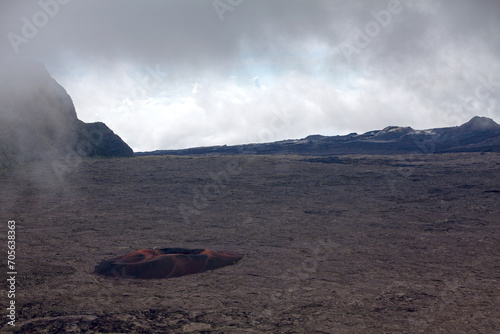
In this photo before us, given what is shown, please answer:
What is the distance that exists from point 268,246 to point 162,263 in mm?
3568

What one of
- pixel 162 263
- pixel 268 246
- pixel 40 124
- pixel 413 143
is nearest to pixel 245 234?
pixel 268 246

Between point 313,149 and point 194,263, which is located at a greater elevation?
point 313,149

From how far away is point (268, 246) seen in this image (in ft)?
37.4

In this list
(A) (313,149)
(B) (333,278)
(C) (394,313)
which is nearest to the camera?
(C) (394,313)

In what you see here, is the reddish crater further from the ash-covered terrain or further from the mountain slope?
the mountain slope

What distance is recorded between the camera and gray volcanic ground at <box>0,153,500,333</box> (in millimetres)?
6395

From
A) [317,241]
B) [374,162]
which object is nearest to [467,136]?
[374,162]

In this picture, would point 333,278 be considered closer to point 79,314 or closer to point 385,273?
point 385,273

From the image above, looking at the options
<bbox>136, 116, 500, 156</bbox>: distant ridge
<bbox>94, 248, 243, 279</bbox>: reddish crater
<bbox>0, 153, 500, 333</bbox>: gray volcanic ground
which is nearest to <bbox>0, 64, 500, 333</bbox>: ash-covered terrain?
<bbox>0, 153, 500, 333</bbox>: gray volcanic ground

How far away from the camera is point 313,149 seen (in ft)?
158

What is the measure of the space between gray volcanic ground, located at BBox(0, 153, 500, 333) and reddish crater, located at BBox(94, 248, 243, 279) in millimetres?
318

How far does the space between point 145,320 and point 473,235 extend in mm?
10886

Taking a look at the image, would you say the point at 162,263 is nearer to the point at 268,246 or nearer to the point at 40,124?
the point at 268,246

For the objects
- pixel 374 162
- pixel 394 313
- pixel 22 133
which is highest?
pixel 22 133
